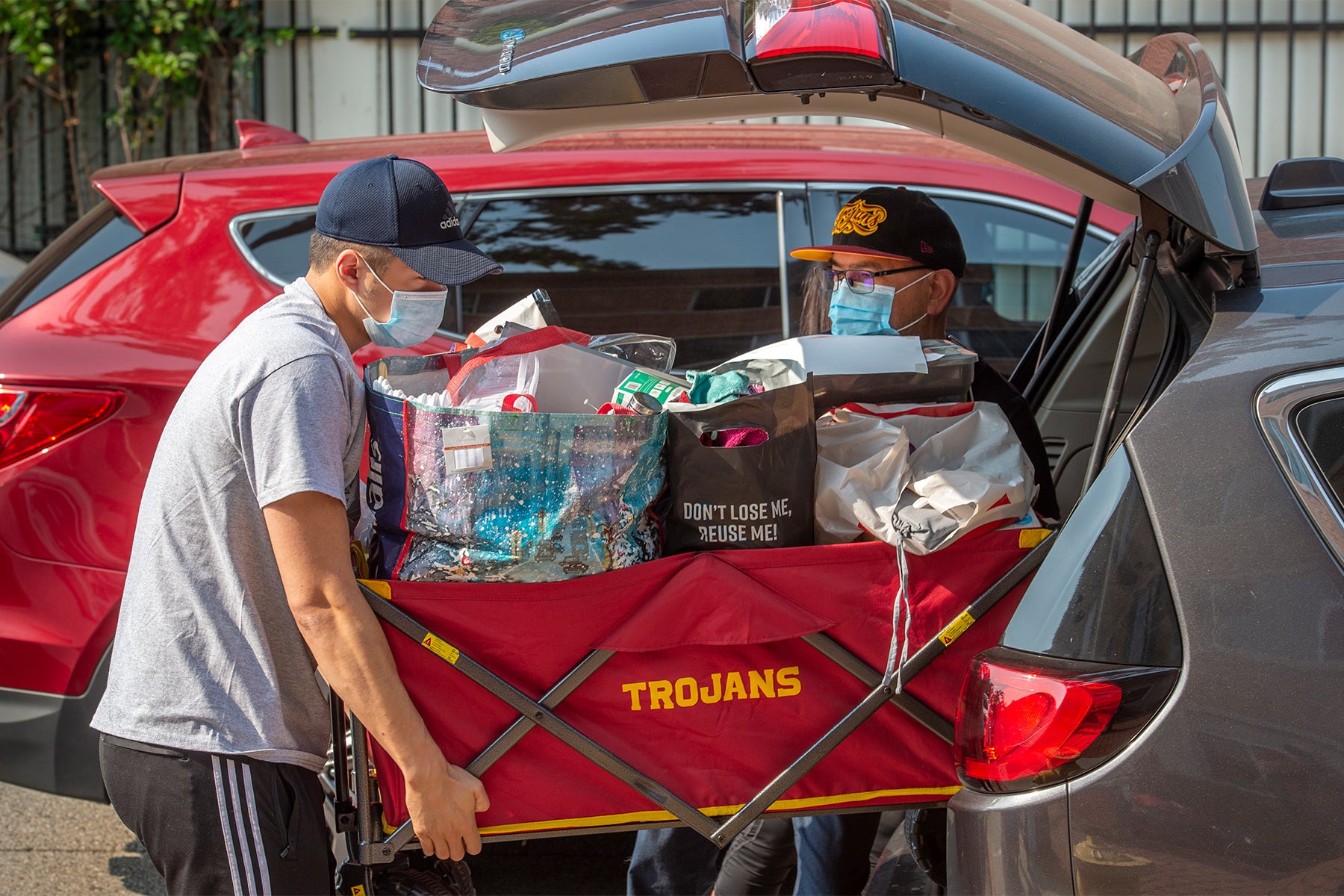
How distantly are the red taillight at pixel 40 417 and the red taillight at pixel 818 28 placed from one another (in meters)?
1.98

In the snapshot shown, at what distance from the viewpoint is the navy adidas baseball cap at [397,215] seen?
6.64 feet

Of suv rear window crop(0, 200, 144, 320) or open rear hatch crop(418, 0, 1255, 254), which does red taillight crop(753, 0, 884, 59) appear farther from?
suv rear window crop(0, 200, 144, 320)

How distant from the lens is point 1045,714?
165cm

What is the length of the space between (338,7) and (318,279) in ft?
21.7

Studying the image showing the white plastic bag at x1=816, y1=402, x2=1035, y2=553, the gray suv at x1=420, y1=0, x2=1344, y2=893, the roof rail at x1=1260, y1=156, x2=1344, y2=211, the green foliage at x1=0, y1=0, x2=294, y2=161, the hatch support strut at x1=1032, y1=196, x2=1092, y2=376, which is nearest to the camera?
the gray suv at x1=420, y1=0, x2=1344, y2=893

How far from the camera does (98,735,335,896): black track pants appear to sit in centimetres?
190

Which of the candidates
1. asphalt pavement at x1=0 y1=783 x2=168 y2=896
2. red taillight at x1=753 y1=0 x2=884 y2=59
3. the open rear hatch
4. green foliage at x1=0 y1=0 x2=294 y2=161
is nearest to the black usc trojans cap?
the open rear hatch

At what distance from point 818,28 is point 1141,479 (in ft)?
2.57

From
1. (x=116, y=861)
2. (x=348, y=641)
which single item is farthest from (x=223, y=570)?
(x=116, y=861)

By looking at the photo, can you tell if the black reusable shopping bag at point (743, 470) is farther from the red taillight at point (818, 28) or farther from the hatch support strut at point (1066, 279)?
the hatch support strut at point (1066, 279)

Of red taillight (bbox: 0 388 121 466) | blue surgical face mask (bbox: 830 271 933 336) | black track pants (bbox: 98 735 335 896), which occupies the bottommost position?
black track pants (bbox: 98 735 335 896)

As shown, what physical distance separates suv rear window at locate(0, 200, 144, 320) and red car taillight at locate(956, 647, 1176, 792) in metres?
2.58

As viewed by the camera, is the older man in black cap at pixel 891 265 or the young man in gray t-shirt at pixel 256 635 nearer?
the young man in gray t-shirt at pixel 256 635

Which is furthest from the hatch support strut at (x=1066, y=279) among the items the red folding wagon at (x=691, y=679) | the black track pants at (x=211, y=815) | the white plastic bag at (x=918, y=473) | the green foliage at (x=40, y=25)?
the green foliage at (x=40, y=25)
